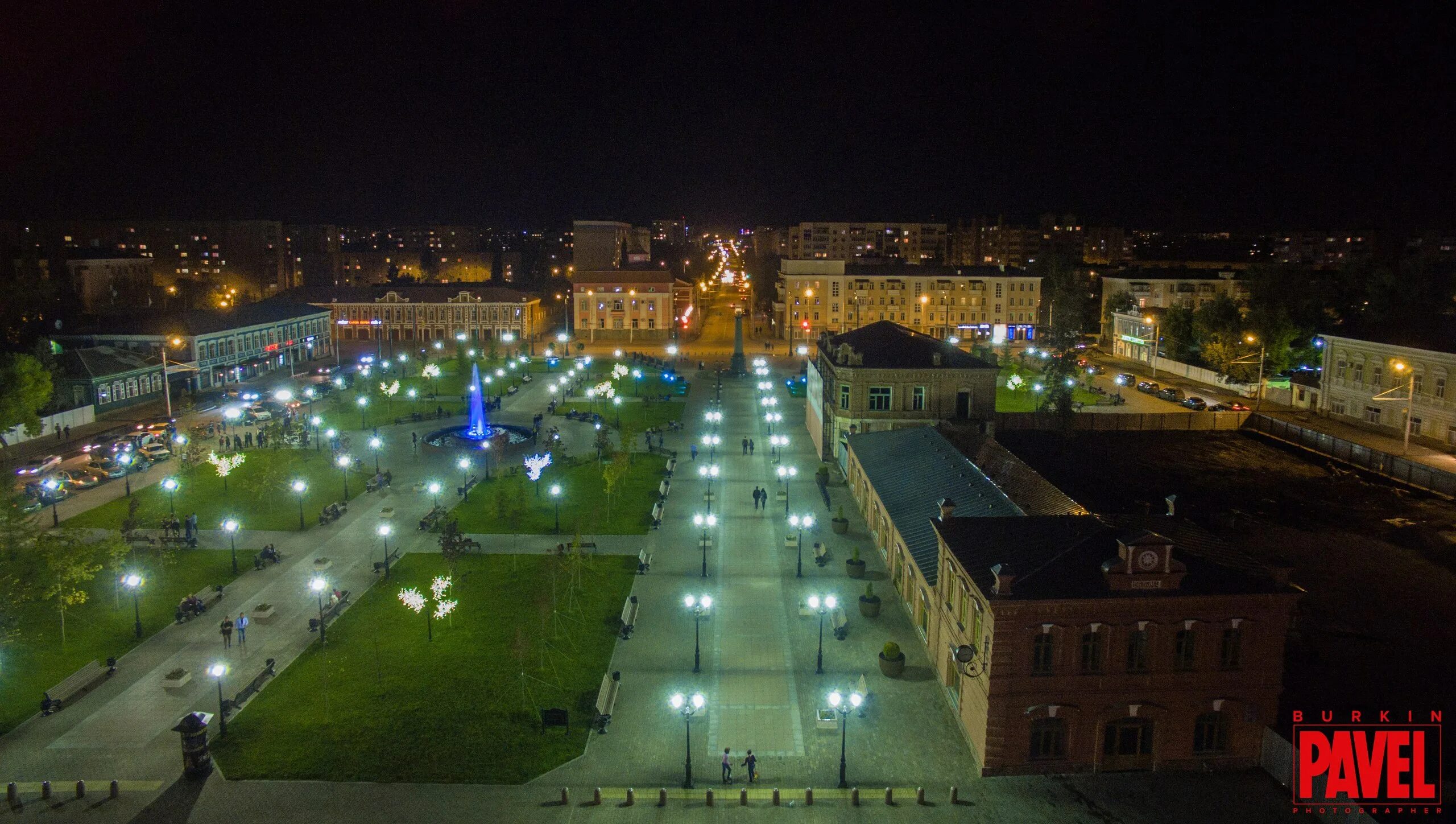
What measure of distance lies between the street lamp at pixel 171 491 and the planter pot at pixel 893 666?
31.9 meters

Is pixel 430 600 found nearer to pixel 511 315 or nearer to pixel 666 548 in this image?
pixel 666 548

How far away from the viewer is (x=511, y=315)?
110 metres

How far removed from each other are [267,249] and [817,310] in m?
99.0

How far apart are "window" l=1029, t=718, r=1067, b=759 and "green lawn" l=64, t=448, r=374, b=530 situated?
105ft

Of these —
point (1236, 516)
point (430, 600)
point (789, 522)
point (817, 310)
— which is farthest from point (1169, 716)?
point (817, 310)

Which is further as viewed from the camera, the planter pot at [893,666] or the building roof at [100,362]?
the building roof at [100,362]

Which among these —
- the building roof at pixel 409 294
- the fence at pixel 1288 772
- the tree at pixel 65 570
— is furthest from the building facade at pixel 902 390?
the building roof at pixel 409 294

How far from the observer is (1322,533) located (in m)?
41.3

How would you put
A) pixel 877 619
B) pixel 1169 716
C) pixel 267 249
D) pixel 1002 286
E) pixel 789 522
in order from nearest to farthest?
pixel 1169 716 < pixel 877 619 < pixel 789 522 < pixel 1002 286 < pixel 267 249

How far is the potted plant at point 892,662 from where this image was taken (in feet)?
84.9

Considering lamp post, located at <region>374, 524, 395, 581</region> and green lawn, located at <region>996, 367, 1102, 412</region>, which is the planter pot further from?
green lawn, located at <region>996, 367, 1102, 412</region>

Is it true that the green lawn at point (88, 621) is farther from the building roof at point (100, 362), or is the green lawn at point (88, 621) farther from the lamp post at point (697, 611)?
Answer: the building roof at point (100, 362)

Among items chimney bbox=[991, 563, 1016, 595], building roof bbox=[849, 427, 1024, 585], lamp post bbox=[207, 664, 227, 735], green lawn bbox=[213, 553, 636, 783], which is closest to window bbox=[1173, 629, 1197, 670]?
chimney bbox=[991, 563, 1016, 595]

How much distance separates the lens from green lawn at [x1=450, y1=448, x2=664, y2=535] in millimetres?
40000
